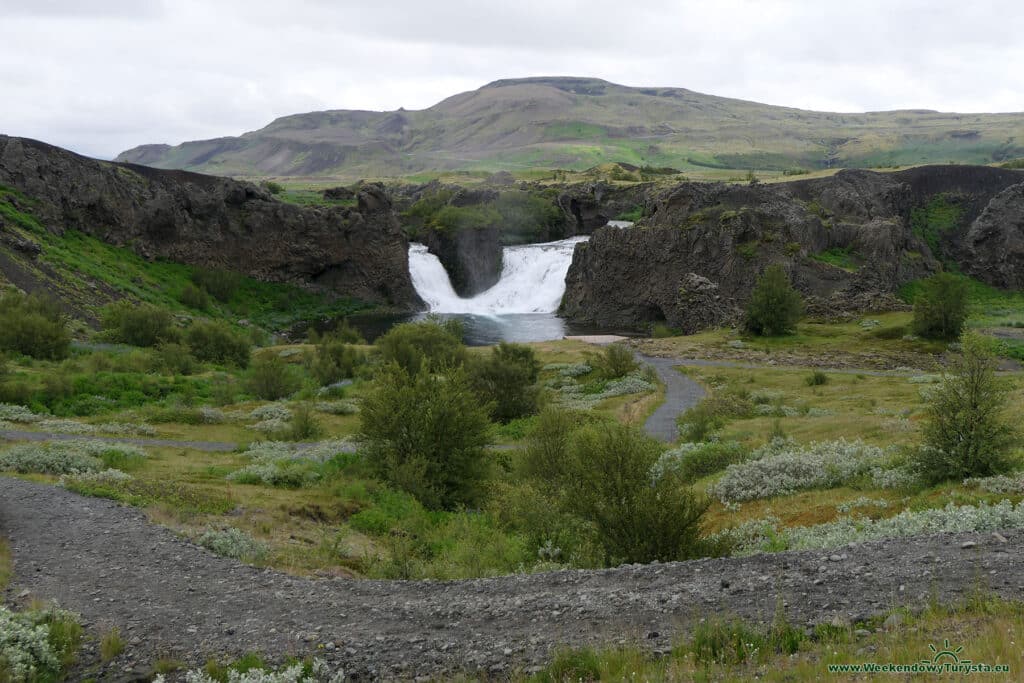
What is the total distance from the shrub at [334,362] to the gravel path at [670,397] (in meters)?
15.4

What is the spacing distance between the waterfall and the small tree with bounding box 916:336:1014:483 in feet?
184

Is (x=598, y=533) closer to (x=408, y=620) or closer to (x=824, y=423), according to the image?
(x=408, y=620)

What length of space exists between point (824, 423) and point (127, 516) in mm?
17880

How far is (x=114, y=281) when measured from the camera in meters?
52.2

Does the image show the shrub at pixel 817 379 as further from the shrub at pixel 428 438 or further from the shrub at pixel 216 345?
the shrub at pixel 216 345

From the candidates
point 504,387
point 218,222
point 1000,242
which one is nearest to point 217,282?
point 218,222

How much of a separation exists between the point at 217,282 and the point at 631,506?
5904 centimetres

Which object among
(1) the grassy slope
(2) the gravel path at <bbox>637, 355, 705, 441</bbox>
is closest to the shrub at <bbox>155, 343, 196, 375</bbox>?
(1) the grassy slope

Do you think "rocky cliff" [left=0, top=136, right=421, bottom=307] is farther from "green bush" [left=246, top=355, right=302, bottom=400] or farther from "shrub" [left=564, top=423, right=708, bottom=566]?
"shrub" [left=564, top=423, right=708, bottom=566]

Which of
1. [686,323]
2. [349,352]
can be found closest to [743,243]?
[686,323]

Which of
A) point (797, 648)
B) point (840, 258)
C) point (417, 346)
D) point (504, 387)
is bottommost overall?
point (504, 387)

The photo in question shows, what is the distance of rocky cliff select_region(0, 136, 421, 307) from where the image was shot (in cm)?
5666

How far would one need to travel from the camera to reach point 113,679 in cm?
661

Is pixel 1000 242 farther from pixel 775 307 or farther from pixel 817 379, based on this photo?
pixel 817 379
